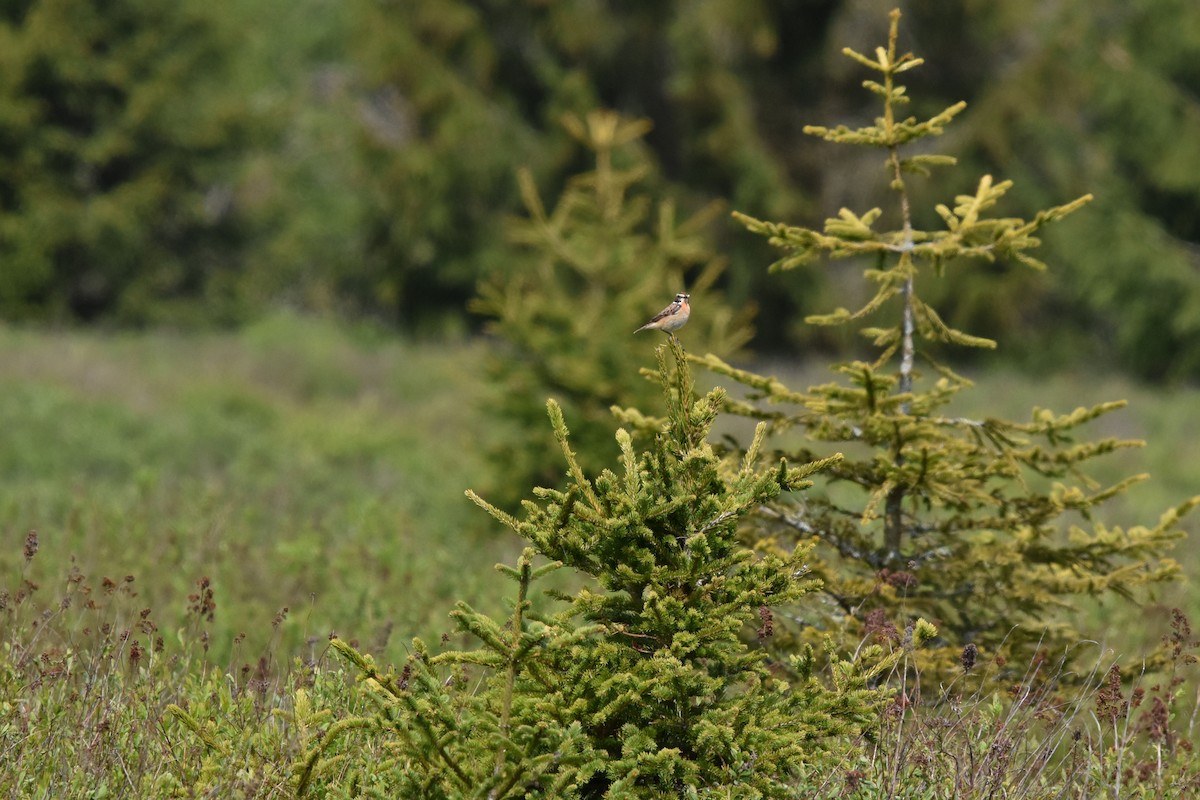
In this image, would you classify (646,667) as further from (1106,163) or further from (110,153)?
(110,153)

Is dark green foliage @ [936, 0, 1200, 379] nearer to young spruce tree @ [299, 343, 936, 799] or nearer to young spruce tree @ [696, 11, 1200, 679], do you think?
young spruce tree @ [696, 11, 1200, 679]

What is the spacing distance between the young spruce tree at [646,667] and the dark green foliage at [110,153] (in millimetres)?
21546

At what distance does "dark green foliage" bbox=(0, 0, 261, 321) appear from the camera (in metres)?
23.9

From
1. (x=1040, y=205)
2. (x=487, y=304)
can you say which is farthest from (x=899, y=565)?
(x=1040, y=205)

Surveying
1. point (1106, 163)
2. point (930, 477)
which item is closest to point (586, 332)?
point (930, 477)

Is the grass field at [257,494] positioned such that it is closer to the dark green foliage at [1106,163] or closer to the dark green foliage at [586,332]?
the dark green foliage at [586,332]

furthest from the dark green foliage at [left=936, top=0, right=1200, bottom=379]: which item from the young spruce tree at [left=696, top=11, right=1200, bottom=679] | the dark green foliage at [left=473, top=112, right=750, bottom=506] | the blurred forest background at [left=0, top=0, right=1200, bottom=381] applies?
the young spruce tree at [left=696, top=11, right=1200, bottom=679]

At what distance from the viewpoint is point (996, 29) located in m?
24.1

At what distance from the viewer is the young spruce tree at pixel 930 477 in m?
5.68

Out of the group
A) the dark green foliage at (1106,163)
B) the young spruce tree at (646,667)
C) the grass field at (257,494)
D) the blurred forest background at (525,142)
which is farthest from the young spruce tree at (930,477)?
the blurred forest background at (525,142)

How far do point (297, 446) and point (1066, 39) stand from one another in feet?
49.6

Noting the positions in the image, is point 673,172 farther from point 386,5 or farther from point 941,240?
point 941,240

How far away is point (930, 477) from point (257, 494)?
763 cm

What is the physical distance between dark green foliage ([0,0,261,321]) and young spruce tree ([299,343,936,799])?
70.7 ft
